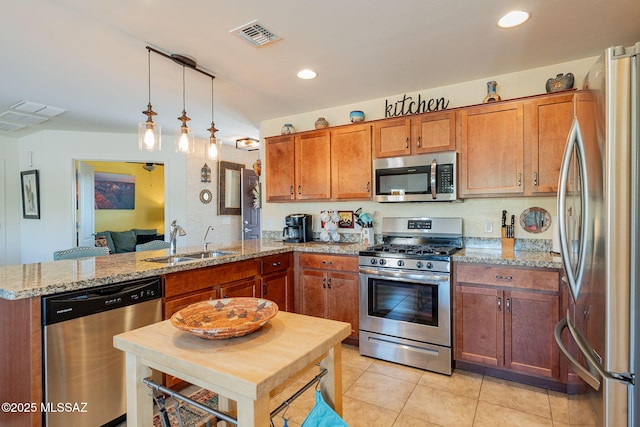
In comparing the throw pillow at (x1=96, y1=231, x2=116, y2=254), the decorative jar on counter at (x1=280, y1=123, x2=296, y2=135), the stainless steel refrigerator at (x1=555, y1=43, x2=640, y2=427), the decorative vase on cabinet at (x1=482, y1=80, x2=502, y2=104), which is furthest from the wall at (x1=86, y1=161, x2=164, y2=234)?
the stainless steel refrigerator at (x1=555, y1=43, x2=640, y2=427)

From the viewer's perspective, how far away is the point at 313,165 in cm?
365

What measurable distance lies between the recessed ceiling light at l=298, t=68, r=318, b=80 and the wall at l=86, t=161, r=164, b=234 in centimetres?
575

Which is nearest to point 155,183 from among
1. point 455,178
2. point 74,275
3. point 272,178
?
point 272,178

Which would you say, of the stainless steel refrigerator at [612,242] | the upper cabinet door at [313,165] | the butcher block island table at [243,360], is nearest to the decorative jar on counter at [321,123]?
the upper cabinet door at [313,165]

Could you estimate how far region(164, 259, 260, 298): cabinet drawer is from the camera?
224 centimetres

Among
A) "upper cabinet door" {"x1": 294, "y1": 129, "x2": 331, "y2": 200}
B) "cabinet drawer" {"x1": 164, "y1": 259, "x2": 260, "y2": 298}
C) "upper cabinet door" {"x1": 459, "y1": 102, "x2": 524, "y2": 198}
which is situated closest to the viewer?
"cabinet drawer" {"x1": 164, "y1": 259, "x2": 260, "y2": 298}

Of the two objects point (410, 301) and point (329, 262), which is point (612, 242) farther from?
point (329, 262)

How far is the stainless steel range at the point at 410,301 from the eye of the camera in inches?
102

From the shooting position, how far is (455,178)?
2.87m

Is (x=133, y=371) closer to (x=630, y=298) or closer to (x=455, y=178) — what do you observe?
(x=630, y=298)

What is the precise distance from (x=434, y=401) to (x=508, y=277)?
1.03 meters

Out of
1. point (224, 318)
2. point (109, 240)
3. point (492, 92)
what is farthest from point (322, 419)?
point (109, 240)

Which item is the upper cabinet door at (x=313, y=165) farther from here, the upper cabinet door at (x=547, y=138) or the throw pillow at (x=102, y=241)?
the throw pillow at (x=102, y=241)

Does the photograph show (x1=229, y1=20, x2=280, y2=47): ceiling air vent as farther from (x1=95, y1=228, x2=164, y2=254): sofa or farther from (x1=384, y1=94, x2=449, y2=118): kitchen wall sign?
(x1=95, y1=228, x2=164, y2=254): sofa
